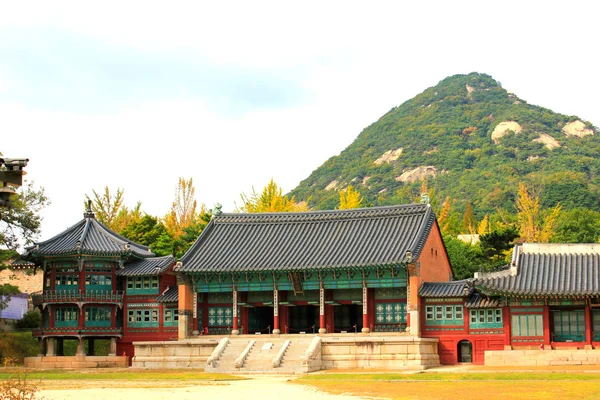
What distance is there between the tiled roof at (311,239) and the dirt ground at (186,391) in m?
17.1

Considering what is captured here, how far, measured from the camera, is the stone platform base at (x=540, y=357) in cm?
4900

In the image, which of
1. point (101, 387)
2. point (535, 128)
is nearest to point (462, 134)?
point (535, 128)

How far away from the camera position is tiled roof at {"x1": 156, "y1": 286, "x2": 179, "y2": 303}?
199 feet

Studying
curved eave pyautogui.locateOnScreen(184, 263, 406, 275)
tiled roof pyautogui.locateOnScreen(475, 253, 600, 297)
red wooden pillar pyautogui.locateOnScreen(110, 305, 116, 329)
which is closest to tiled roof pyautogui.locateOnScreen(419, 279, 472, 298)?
curved eave pyautogui.locateOnScreen(184, 263, 406, 275)

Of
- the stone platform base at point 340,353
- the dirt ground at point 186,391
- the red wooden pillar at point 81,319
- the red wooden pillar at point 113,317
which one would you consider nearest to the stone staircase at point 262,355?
the stone platform base at point 340,353

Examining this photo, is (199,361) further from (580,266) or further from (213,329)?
(580,266)

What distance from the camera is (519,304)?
51.7 meters

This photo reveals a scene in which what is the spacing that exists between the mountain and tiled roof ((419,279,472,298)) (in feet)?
269

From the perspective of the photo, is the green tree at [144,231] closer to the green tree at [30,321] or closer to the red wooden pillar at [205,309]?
the green tree at [30,321]

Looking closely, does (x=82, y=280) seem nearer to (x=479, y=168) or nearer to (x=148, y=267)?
(x=148, y=267)

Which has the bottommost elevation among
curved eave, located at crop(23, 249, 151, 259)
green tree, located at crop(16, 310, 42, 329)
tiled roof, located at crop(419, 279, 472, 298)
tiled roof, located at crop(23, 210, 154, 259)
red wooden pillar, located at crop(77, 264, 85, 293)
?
green tree, located at crop(16, 310, 42, 329)

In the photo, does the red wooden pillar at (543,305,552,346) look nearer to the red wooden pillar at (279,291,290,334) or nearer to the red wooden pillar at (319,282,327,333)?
the red wooden pillar at (319,282,327,333)

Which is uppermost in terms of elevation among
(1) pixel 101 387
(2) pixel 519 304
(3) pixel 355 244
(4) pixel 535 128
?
(4) pixel 535 128

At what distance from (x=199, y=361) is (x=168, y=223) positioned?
47.0m
